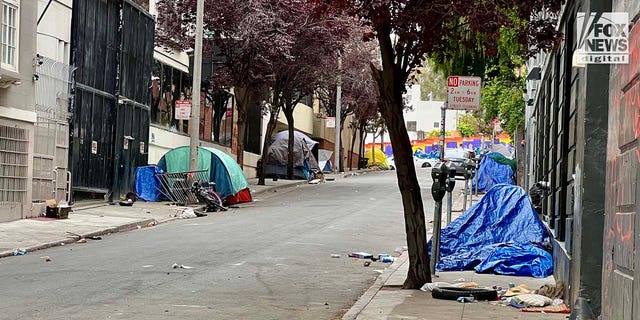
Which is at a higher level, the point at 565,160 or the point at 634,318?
the point at 565,160

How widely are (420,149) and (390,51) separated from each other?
8252 cm

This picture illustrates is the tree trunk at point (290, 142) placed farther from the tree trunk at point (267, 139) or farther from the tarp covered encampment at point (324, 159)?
the tarp covered encampment at point (324, 159)

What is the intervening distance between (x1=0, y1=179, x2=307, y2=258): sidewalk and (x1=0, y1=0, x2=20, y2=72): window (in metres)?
3.57

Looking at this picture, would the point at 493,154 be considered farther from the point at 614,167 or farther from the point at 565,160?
the point at 614,167

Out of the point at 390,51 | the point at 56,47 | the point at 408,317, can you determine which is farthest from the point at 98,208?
the point at 408,317

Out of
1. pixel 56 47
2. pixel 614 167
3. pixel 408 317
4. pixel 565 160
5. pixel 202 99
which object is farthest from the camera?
pixel 202 99

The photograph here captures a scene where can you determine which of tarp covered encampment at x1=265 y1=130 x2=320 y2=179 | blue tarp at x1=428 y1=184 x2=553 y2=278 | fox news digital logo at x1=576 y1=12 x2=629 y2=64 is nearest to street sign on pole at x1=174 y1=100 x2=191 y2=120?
blue tarp at x1=428 y1=184 x2=553 y2=278

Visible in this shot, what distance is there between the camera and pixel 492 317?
32.9 feet

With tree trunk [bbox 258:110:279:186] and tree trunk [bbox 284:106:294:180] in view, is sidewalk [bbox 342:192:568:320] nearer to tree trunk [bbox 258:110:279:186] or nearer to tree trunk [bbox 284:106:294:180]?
tree trunk [bbox 258:110:279:186]

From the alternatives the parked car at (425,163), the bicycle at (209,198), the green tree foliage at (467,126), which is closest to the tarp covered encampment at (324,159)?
the parked car at (425,163)

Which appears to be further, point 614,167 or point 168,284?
point 168,284

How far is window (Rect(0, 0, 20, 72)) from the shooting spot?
20.8 metres

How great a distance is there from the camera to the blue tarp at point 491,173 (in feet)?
116

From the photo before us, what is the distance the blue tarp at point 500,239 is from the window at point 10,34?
425 inches
